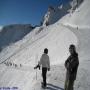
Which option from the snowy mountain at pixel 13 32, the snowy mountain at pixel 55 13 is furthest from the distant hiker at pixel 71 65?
the snowy mountain at pixel 55 13

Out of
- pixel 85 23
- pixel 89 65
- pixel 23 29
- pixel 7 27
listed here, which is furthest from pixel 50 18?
pixel 89 65

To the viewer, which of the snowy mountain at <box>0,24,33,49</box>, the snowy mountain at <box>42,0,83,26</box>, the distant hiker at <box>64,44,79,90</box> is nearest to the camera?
the distant hiker at <box>64,44,79,90</box>

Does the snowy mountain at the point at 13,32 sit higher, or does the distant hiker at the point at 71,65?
the snowy mountain at the point at 13,32

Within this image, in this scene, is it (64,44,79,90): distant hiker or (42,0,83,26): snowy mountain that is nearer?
(64,44,79,90): distant hiker

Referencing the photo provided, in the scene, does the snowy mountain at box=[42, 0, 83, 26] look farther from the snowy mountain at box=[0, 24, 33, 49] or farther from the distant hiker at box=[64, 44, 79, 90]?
the distant hiker at box=[64, 44, 79, 90]

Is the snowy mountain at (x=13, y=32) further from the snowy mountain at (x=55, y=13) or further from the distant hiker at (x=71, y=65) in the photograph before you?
the distant hiker at (x=71, y=65)

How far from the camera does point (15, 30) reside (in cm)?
10888

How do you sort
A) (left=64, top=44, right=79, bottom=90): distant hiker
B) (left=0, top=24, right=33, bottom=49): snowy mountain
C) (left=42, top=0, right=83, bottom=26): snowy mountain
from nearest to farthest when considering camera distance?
(left=64, top=44, right=79, bottom=90): distant hiker < (left=0, top=24, right=33, bottom=49): snowy mountain < (left=42, top=0, right=83, bottom=26): snowy mountain

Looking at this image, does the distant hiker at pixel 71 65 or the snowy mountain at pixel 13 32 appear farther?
the snowy mountain at pixel 13 32

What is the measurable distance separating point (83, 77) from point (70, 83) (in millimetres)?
3185

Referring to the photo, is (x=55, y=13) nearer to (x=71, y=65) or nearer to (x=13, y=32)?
(x=13, y=32)

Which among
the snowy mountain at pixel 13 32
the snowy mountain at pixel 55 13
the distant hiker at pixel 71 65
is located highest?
the snowy mountain at pixel 55 13

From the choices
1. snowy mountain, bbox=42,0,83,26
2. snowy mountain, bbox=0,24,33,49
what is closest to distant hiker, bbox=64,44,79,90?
snowy mountain, bbox=0,24,33,49

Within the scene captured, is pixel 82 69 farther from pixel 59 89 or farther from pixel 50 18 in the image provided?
pixel 50 18
